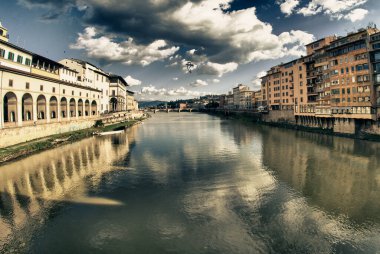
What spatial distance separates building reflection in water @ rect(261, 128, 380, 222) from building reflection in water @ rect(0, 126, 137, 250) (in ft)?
68.0

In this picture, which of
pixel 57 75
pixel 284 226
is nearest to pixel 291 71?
pixel 57 75

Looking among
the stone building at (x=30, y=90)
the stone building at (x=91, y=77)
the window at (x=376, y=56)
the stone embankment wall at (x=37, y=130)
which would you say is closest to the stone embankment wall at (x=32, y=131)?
the stone embankment wall at (x=37, y=130)

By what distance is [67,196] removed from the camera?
85.1ft

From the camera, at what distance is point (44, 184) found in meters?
29.6

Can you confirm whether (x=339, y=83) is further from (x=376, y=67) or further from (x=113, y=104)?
(x=113, y=104)

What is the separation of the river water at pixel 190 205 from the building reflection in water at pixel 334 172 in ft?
0.43

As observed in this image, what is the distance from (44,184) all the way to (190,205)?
17741mm

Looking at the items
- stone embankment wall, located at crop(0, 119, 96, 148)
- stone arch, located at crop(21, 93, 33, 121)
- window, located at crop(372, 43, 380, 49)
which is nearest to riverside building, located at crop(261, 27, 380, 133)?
window, located at crop(372, 43, 380, 49)

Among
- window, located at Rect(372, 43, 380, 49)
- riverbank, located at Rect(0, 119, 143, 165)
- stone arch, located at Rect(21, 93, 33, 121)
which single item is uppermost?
window, located at Rect(372, 43, 380, 49)

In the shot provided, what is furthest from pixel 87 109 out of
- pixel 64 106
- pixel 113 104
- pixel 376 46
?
pixel 376 46

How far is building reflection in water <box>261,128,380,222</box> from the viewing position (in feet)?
78.6

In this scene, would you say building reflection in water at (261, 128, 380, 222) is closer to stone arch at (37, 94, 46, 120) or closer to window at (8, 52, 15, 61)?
stone arch at (37, 94, 46, 120)

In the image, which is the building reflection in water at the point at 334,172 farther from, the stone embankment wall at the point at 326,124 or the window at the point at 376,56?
the window at the point at 376,56

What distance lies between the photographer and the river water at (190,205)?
1750 cm
